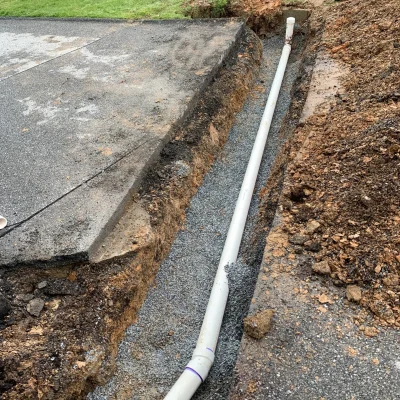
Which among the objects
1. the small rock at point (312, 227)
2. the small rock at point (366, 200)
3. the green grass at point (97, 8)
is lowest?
the small rock at point (312, 227)

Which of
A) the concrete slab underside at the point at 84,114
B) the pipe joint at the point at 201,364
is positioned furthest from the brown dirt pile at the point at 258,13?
the pipe joint at the point at 201,364

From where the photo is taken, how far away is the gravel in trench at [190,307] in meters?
2.71

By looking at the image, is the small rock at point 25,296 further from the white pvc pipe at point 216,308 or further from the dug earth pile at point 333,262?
the dug earth pile at point 333,262

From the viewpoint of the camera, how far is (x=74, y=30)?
7.12 m

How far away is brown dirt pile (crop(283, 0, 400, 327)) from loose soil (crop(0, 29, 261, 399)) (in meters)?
1.10

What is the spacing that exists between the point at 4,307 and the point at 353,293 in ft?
7.52

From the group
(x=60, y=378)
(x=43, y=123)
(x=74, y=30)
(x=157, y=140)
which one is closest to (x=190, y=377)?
(x=60, y=378)

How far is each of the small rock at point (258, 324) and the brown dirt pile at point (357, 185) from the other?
537 mm

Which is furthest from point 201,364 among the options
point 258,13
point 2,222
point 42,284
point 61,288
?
point 258,13

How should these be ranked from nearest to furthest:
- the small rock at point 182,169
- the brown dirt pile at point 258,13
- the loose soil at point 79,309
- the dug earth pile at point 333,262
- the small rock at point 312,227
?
the dug earth pile at point 333,262, the loose soil at point 79,309, the small rock at point 312,227, the small rock at point 182,169, the brown dirt pile at point 258,13

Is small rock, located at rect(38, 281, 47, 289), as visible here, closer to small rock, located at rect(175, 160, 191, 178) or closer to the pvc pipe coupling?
small rock, located at rect(175, 160, 191, 178)

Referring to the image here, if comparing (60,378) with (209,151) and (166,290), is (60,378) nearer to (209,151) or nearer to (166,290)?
(166,290)

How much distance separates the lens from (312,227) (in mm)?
2973

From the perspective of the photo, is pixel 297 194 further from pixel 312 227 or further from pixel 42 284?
pixel 42 284
